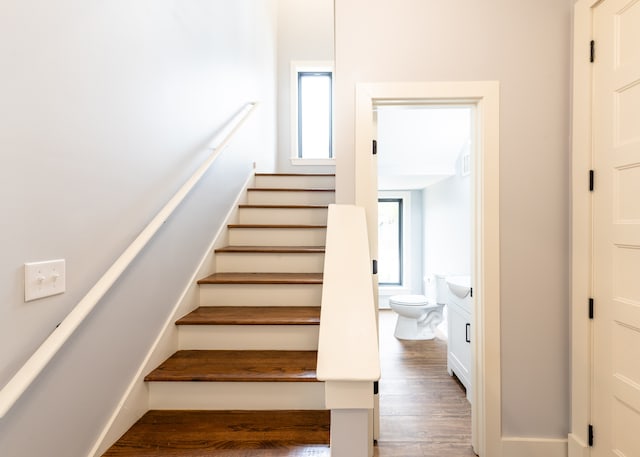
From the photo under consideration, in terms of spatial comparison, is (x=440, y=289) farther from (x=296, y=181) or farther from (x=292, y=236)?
(x=292, y=236)

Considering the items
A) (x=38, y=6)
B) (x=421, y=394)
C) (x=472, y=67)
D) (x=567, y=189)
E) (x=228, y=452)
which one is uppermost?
(x=472, y=67)

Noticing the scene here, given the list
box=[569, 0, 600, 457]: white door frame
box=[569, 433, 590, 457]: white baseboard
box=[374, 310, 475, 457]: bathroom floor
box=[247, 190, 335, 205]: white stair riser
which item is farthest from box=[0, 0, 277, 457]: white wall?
box=[569, 433, 590, 457]: white baseboard

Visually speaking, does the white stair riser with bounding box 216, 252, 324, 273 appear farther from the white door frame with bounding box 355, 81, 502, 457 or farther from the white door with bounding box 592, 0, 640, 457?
the white door with bounding box 592, 0, 640, 457

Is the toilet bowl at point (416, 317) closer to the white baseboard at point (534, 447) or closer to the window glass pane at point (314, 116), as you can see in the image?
the white baseboard at point (534, 447)

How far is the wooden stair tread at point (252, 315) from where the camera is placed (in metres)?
1.83

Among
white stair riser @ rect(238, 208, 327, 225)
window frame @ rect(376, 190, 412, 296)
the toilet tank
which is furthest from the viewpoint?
window frame @ rect(376, 190, 412, 296)

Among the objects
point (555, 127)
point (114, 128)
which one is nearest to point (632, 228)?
point (555, 127)

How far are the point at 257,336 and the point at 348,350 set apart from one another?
3.52 feet

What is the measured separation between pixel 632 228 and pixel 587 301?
17.7 inches

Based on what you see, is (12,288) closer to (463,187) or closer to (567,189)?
(567,189)

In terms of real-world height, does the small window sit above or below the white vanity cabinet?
above

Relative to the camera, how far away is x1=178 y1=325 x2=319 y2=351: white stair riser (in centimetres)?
184

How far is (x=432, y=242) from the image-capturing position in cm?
493

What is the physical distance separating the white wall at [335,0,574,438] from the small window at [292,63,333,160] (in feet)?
9.51
